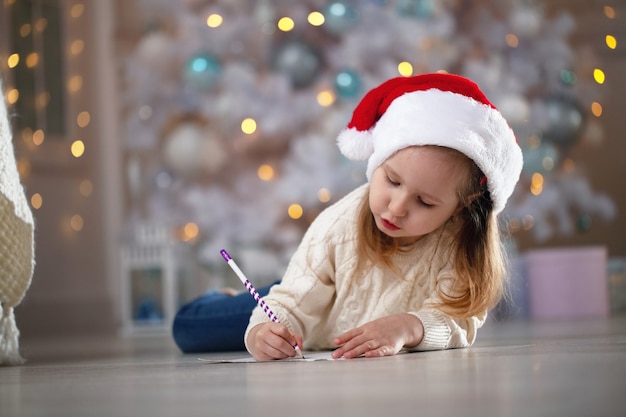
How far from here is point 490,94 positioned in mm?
3520

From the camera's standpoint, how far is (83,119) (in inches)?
167

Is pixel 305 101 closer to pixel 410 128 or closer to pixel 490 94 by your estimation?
pixel 490 94

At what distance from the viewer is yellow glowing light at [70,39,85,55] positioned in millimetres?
4199

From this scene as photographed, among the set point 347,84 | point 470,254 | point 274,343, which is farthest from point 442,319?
point 347,84

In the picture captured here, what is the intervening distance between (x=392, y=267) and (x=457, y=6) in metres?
2.39

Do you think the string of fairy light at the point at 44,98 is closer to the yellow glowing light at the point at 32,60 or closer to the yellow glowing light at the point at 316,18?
the yellow glowing light at the point at 32,60

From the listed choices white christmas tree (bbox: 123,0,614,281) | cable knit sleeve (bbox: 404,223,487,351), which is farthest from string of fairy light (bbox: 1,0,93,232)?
cable knit sleeve (bbox: 404,223,487,351)

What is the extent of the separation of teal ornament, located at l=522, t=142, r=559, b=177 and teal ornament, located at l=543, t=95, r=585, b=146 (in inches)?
2.1

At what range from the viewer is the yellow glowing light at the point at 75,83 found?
4.20 meters

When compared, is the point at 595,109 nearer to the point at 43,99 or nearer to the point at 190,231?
the point at 190,231

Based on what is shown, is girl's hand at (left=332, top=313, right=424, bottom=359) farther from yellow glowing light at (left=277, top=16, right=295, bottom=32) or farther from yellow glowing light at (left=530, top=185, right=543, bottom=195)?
yellow glowing light at (left=530, top=185, right=543, bottom=195)

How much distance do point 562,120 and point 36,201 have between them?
2.03 meters

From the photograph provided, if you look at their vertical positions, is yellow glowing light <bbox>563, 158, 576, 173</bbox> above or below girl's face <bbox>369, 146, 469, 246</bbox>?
above

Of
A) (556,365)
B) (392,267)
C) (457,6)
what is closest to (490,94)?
(457,6)
